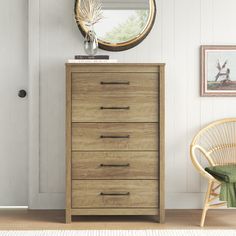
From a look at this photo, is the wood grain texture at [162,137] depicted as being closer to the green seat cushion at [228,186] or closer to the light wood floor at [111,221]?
the light wood floor at [111,221]

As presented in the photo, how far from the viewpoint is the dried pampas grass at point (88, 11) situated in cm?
399

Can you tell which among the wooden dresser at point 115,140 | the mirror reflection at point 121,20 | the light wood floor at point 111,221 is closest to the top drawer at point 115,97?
the wooden dresser at point 115,140

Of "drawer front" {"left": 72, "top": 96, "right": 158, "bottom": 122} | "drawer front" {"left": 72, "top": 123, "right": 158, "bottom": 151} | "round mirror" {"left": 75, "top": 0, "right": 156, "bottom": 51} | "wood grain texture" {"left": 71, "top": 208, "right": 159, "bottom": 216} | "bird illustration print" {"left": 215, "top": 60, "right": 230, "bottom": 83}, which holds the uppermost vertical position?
"round mirror" {"left": 75, "top": 0, "right": 156, "bottom": 51}

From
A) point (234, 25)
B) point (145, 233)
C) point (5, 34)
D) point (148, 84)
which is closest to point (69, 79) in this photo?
point (148, 84)

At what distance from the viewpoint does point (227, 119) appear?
4.07 meters

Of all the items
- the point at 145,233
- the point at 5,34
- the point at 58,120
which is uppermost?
the point at 5,34

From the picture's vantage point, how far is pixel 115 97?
3.68 m

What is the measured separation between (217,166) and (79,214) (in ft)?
3.51

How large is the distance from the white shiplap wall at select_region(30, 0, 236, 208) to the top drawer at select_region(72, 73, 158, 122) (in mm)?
471

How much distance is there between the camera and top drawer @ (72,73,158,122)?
12.0ft

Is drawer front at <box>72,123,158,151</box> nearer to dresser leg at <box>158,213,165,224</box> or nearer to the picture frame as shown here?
dresser leg at <box>158,213,165,224</box>

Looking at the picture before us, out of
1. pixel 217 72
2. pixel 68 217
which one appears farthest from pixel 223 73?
pixel 68 217

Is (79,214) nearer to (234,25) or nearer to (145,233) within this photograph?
(145,233)

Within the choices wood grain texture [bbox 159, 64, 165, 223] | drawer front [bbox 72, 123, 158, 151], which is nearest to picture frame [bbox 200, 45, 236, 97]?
wood grain texture [bbox 159, 64, 165, 223]
